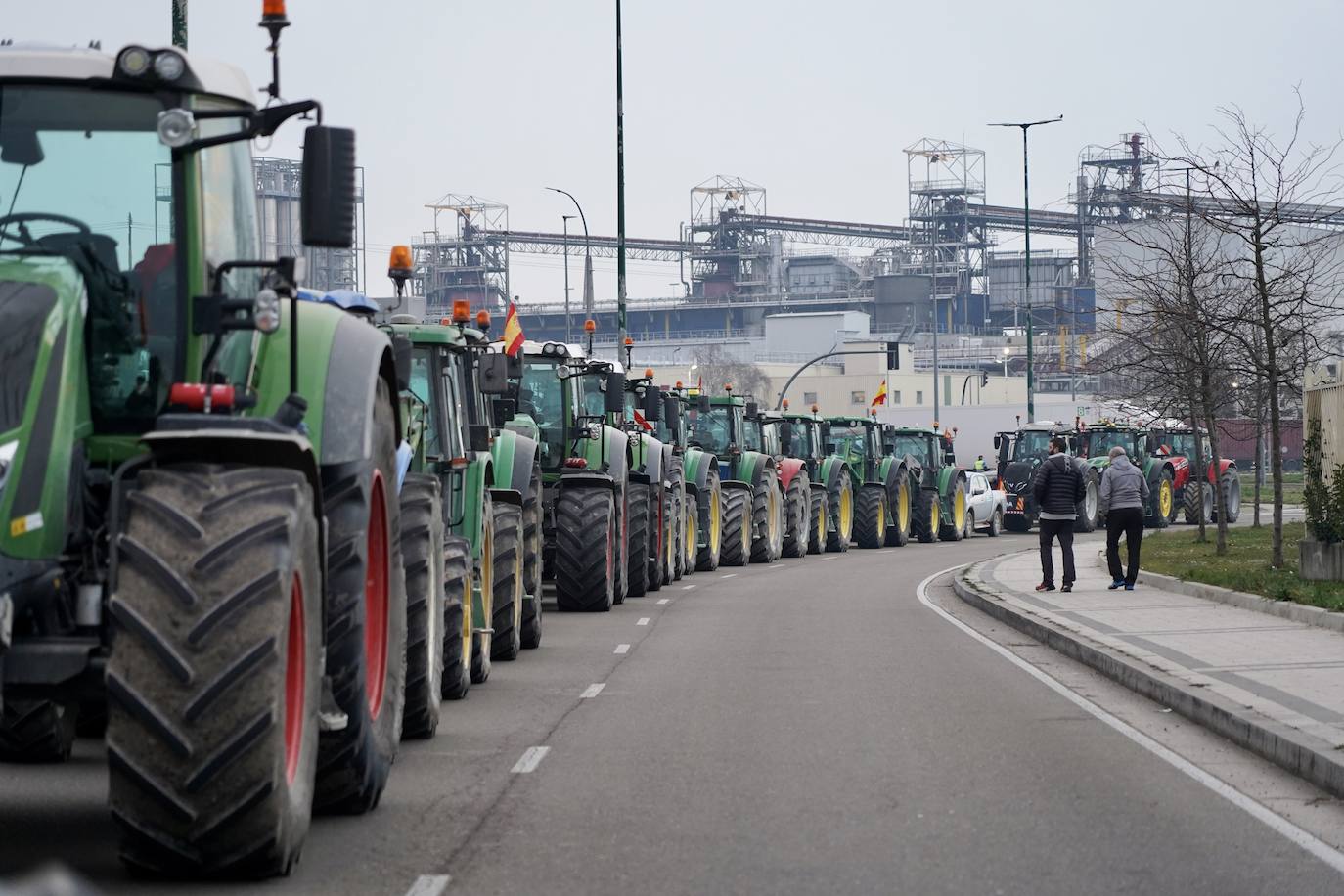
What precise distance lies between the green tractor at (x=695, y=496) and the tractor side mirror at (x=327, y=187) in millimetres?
21881

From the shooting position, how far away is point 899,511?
152ft

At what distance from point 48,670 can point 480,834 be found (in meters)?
2.44

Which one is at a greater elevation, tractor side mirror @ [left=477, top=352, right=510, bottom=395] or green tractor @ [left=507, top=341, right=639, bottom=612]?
tractor side mirror @ [left=477, top=352, right=510, bottom=395]

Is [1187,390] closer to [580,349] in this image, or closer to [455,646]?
[580,349]

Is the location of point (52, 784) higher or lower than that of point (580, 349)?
lower

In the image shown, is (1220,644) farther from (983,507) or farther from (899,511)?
(983,507)

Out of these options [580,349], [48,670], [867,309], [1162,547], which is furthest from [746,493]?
[867,309]

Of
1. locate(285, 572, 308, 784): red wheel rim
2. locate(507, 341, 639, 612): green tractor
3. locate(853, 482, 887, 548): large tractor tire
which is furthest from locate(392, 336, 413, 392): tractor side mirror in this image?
locate(853, 482, 887, 548): large tractor tire

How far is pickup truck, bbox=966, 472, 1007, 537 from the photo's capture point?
177ft

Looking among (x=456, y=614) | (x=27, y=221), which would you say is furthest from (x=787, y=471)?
(x=27, y=221)

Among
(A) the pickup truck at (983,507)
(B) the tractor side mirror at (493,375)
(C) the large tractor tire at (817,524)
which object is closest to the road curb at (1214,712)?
(B) the tractor side mirror at (493,375)

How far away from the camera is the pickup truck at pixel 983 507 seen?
53906 mm

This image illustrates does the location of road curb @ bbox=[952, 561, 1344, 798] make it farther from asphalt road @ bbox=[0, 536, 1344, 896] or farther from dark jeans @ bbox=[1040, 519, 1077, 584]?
dark jeans @ bbox=[1040, 519, 1077, 584]

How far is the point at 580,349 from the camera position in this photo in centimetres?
2444
